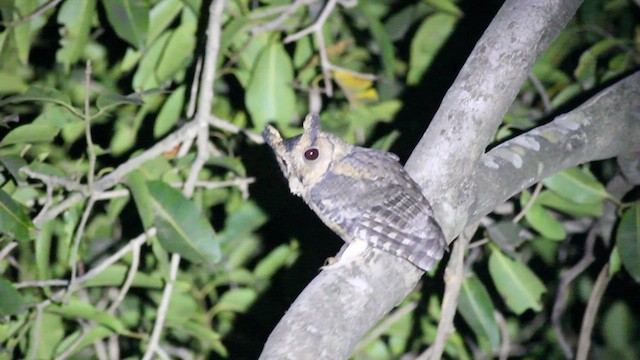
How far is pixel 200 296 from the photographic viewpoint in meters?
3.35

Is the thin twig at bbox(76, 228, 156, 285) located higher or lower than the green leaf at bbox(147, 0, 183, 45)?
lower

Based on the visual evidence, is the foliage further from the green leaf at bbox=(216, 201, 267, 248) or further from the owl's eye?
the owl's eye

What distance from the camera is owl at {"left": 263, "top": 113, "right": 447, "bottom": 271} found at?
2094 mm

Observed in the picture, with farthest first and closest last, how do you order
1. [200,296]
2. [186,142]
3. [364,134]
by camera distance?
[364,134] → [200,296] → [186,142]

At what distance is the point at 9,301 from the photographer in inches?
95.8

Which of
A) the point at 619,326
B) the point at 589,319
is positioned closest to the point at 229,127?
the point at 589,319

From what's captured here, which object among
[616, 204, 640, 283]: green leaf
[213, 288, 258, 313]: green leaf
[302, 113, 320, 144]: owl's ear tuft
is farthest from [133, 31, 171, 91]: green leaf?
[616, 204, 640, 283]: green leaf

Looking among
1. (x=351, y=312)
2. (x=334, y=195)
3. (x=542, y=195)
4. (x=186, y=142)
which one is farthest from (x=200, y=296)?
(x=351, y=312)

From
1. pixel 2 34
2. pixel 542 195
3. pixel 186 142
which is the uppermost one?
pixel 2 34

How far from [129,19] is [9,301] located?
4.00ft

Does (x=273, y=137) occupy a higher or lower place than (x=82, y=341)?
higher

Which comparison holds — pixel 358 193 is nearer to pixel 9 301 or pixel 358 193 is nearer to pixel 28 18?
pixel 9 301

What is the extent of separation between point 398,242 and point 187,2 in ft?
5.09

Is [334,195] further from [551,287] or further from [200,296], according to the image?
[551,287]
